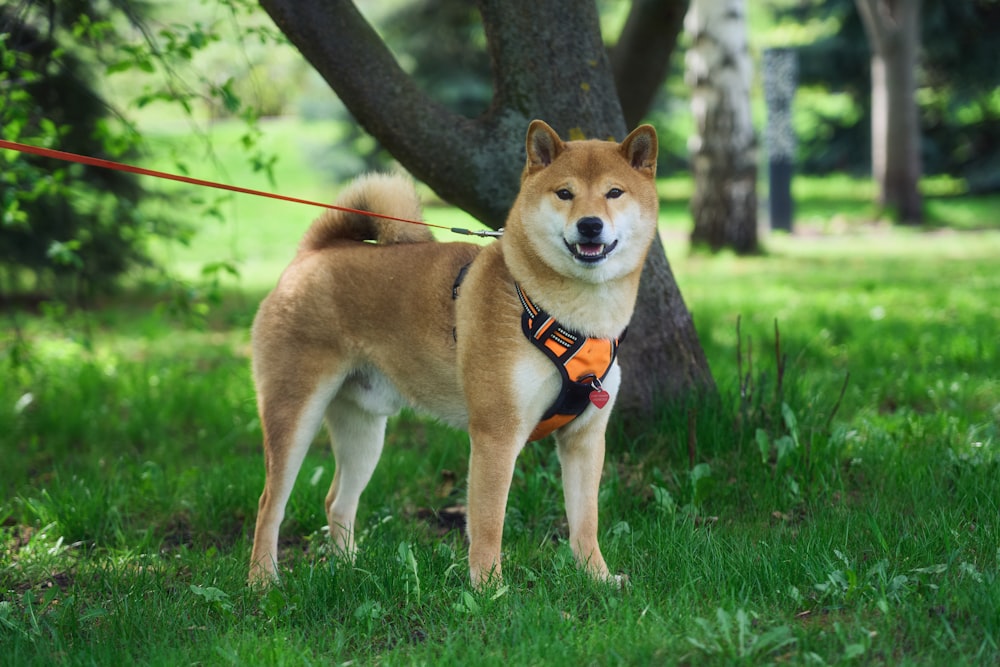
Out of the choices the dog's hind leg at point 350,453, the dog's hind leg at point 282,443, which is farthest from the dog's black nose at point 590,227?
the dog's hind leg at point 350,453

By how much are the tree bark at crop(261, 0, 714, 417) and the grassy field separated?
313 millimetres

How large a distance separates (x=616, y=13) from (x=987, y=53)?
7051 millimetres

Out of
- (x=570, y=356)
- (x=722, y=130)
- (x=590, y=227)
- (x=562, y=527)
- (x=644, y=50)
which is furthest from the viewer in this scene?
(x=722, y=130)

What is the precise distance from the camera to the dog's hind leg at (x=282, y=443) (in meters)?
3.85

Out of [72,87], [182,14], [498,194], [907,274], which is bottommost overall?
[907,274]

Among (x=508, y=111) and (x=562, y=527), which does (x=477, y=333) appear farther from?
(x=508, y=111)

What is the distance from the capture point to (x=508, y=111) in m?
4.54

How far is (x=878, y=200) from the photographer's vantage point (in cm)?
1572

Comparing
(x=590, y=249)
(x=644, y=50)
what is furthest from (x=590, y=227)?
(x=644, y=50)

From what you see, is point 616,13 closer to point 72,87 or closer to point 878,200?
point 878,200

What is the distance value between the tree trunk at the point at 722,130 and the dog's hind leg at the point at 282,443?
8.22 meters

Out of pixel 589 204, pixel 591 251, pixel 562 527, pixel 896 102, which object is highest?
pixel 896 102

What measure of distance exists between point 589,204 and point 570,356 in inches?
20.2

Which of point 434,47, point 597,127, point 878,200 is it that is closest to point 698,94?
point 878,200
